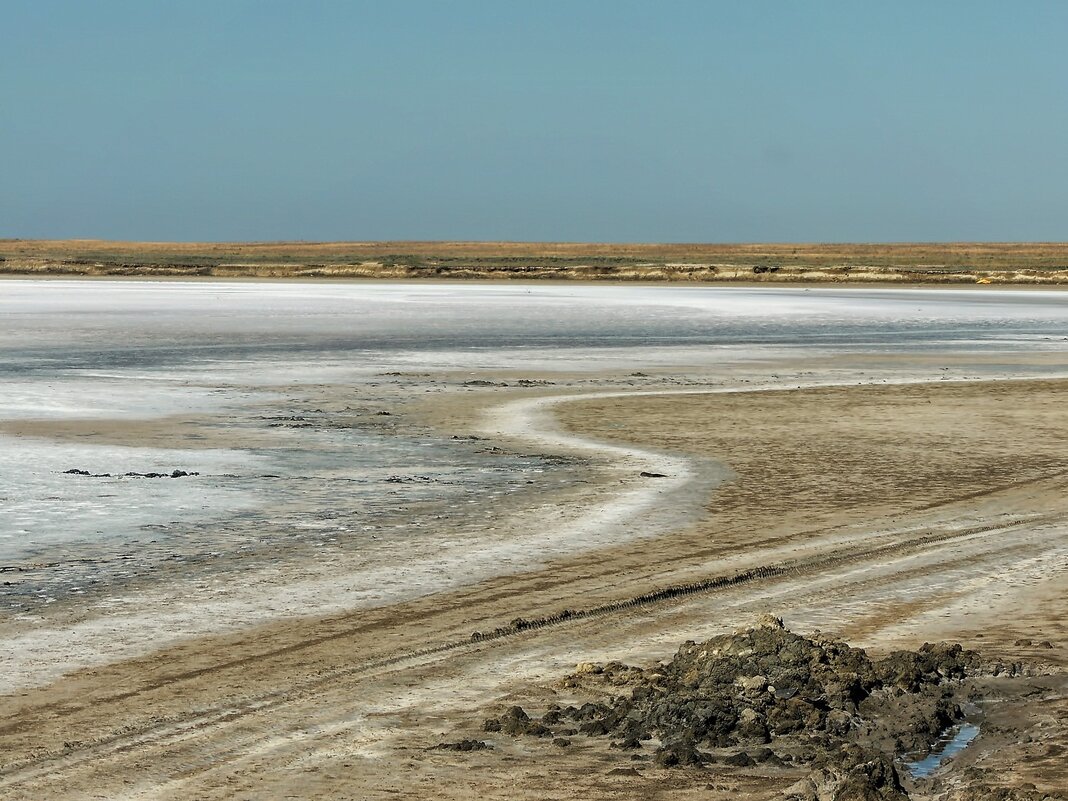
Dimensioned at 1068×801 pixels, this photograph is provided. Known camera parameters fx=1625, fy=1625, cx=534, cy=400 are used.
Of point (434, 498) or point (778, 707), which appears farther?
point (434, 498)

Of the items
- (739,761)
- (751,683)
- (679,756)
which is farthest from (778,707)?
(679,756)

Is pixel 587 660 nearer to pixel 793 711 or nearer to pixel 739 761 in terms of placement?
pixel 793 711

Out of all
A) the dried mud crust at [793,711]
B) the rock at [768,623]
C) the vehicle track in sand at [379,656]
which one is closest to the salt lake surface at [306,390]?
the vehicle track in sand at [379,656]

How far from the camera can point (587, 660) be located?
296 inches

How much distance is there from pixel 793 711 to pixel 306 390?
15794 millimetres

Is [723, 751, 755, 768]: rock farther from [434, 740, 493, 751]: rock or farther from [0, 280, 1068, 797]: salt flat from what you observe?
[434, 740, 493, 751]: rock

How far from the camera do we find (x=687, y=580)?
9406mm

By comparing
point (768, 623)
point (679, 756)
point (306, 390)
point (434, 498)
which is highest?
point (768, 623)

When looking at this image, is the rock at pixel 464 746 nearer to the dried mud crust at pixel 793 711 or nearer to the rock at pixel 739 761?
the dried mud crust at pixel 793 711

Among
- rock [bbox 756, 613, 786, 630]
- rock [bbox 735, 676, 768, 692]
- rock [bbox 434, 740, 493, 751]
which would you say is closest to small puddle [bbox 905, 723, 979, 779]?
rock [bbox 735, 676, 768, 692]

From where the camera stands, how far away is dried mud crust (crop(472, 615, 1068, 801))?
5.80m

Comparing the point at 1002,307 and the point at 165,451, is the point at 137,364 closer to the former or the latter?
the point at 165,451

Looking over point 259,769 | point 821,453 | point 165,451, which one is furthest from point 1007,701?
point 165,451

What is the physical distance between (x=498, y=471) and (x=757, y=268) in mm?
79578
